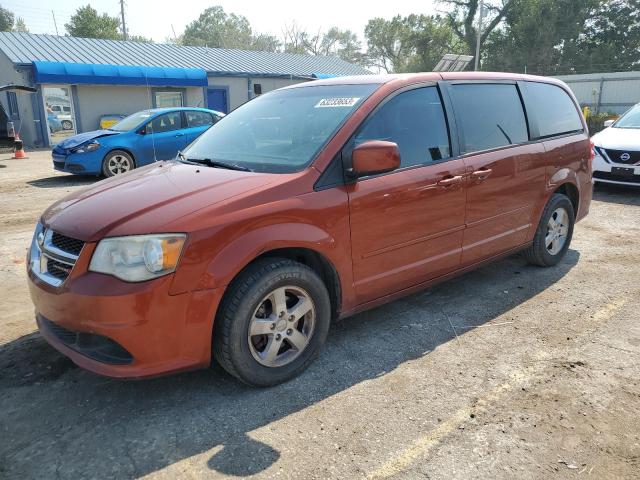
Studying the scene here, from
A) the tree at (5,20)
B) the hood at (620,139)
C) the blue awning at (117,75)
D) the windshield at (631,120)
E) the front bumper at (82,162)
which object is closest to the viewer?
the hood at (620,139)

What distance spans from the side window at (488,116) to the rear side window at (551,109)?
220mm

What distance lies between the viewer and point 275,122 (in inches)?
146

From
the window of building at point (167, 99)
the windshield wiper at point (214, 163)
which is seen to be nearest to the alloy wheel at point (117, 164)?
the windshield wiper at point (214, 163)

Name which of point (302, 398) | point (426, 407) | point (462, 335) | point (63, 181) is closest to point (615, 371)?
point (462, 335)

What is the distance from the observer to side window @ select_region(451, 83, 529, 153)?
3985 mm

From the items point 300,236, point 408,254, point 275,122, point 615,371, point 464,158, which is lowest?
point 615,371

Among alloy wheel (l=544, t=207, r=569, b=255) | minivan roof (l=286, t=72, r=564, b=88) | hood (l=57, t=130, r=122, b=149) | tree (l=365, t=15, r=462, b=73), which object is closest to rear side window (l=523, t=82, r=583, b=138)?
minivan roof (l=286, t=72, r=564, b=88)

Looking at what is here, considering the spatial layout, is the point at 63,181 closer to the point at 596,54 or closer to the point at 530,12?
the point at 530,12

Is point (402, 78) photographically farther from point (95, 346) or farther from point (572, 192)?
point (95, 346)

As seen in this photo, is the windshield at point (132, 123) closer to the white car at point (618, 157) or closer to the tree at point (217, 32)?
the white car at point (618, 157)

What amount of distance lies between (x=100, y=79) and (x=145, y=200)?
19.0 meters

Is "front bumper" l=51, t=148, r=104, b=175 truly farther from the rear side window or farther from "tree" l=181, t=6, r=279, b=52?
"tree" l=181, t=6, r=279, b=52

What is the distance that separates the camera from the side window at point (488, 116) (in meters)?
3.98

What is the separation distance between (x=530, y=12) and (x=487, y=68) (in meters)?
5.43
